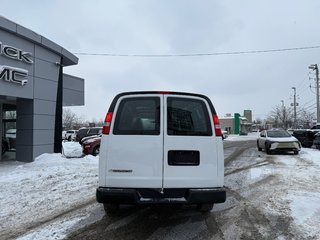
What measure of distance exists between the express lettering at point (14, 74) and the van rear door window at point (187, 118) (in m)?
10.7

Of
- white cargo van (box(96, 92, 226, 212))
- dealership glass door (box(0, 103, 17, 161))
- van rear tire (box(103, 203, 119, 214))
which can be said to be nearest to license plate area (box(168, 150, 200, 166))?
white cargo van (box(96, 92, 226, 212))

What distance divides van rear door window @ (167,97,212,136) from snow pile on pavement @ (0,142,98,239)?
3.01 m

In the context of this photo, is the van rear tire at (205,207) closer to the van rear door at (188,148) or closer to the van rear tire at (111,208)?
the van rear door at (188,148)

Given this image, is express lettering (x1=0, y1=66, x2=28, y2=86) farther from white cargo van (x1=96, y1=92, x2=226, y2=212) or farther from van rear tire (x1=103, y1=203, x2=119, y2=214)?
white cargo van (x1=96, y1=92, x2=226, y2=212)

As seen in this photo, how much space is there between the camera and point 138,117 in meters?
5.48

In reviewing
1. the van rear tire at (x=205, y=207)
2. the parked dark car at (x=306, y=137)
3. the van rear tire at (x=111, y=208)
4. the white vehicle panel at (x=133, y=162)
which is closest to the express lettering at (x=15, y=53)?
the van rear tire at (x=111, y=208)

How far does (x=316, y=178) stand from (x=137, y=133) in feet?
25.7

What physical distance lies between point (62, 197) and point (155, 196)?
403 cm

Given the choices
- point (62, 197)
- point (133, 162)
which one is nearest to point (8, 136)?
point (62, 197)

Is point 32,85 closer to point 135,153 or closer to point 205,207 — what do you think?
point 205,207

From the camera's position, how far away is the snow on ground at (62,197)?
5.93 meters

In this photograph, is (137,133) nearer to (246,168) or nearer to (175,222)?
(175,222)

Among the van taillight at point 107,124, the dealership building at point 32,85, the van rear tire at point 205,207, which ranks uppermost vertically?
the dealership building at point 32,85

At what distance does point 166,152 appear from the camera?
17.5 feet
